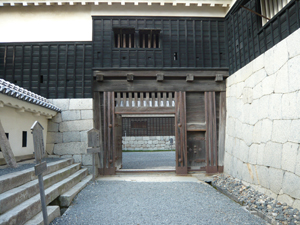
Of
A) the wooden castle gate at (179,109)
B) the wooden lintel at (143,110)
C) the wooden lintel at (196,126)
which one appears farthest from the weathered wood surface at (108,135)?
the wooden lintel at (196,126)

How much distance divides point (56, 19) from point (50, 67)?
60.9 inches

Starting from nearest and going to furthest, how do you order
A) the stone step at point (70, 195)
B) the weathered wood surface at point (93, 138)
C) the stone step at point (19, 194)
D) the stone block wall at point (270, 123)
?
the stone step at point (19, 194) → the stone block wall at point (270, 123) → the stone step at point (70, 195) → the weathered wood surface at point (93, 138)

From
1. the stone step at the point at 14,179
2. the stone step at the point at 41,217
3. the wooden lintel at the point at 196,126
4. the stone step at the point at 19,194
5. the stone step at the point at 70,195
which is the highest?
the wooden lintel at the point at 196,126

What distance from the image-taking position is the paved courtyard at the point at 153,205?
3.88m

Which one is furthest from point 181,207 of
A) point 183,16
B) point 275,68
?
point 183,16

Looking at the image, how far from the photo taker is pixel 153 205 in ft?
15.3

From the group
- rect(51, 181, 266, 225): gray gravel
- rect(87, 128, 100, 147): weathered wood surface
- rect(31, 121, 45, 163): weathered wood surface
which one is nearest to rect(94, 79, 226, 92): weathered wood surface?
rect(87, 128, 100, 147): weathered wood surface

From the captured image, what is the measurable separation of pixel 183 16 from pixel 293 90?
15.6ft

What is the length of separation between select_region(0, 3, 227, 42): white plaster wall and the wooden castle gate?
164 cm

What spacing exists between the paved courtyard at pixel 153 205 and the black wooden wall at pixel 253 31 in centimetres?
346

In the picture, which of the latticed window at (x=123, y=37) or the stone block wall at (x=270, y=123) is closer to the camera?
the stone block wall at (x=270, y=123)

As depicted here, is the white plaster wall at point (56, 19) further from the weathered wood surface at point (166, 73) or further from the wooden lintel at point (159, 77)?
the wooden lintel at point (159, 77)

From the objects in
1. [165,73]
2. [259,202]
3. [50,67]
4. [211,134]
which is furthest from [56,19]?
[259,202]

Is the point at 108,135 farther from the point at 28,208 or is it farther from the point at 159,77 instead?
the point at 28,208
